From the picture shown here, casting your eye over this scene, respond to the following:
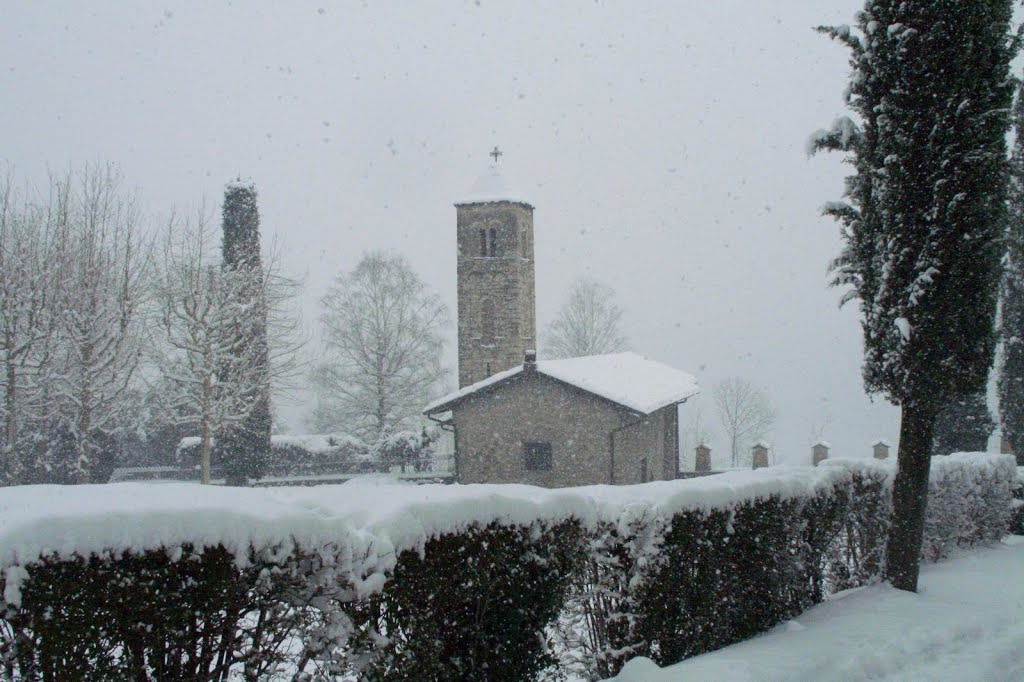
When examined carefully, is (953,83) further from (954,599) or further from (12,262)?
(12,262)

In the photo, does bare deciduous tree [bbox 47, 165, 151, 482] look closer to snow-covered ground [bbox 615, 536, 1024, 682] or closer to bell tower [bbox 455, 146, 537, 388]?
bell tower [bbox 455, 146, 537, 388]

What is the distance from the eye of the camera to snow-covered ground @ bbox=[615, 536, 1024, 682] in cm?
550

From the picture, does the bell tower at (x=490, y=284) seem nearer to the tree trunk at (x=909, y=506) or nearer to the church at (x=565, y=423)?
the church at (x=565, y=423)

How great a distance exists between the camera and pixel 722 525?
611 cm

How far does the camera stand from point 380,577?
3.81 metres

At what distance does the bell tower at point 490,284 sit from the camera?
34812mm

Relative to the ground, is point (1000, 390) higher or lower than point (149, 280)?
lower

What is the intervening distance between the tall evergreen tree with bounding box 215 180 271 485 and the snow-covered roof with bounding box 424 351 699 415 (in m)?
6.58

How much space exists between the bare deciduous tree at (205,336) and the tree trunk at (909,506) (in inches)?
818

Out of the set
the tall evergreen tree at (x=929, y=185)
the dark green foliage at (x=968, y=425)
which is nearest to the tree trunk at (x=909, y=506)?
the tall evergreen tree at (x=929, y=185)

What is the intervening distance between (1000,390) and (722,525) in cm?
1957

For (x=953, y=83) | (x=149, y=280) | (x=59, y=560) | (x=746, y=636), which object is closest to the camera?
(x=59, y=560)

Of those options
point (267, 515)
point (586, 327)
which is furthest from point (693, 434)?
point (267, 515)

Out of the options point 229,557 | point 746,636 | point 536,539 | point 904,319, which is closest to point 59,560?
point 229,557
